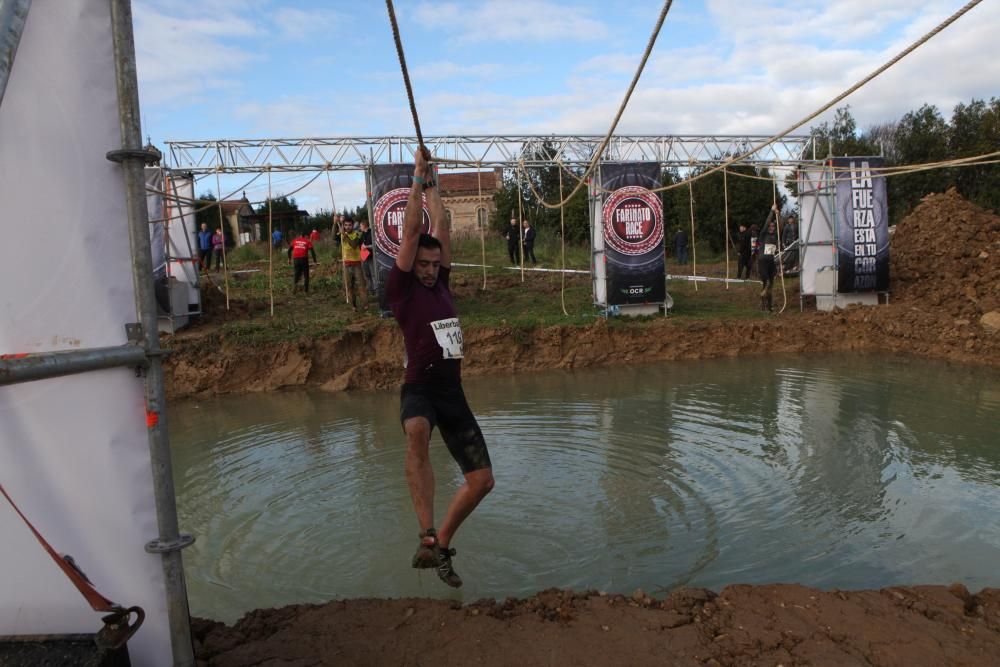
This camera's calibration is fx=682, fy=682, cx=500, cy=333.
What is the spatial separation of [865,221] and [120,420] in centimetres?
1753

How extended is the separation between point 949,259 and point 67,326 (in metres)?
19.3

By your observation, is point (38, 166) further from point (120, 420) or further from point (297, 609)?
point (297, 609)

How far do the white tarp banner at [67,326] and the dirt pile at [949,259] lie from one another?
1598 centimetres

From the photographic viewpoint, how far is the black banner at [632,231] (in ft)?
51.3

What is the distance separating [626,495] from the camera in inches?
230

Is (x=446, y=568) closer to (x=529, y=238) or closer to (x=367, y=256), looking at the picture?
(x=367, y=256)

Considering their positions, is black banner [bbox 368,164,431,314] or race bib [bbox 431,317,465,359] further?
black banner [bbox 368,164,431,314]

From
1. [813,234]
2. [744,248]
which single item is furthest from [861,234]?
[744,248]

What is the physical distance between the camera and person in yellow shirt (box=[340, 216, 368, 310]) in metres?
16.2

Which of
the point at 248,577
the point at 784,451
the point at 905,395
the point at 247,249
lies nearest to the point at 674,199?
the point at 247,249

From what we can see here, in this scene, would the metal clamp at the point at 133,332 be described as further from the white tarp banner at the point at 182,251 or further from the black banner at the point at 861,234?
the black banner at the point at 861,234

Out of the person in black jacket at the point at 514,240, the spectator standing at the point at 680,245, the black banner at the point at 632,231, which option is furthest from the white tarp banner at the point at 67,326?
the spectator standing at the point at 680,245

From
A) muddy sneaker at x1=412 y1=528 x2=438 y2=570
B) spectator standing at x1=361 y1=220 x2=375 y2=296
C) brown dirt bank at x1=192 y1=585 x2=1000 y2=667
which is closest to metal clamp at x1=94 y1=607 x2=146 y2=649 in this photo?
brown dirt bank at x1=192 y1=585 x2=1000 y2=667

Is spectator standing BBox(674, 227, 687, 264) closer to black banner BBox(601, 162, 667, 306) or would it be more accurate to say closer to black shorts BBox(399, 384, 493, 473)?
black banner BBox(601, 162, 667, 306)
